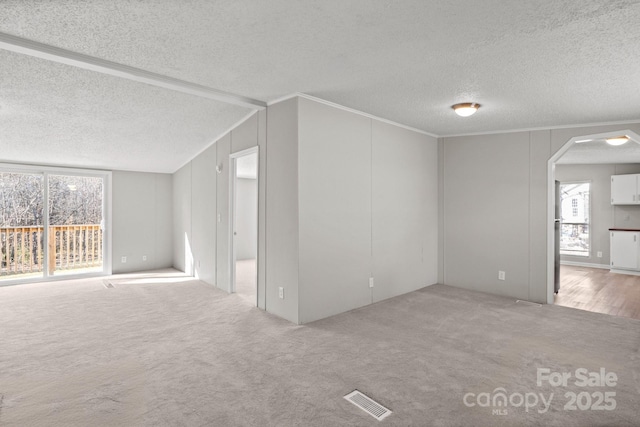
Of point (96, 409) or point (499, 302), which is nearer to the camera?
point (96, 409)

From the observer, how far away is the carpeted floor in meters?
2.07

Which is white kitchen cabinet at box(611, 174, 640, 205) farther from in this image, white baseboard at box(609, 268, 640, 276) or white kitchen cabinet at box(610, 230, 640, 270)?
white baseboard at box(609, 268, 640, 276)

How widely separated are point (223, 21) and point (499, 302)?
4.59 m

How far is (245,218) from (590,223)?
8221 millimetres

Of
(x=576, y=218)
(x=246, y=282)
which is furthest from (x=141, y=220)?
(x=576, y=218)

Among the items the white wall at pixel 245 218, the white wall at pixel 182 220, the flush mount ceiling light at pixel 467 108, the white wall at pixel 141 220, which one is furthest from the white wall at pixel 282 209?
the white wall at pixel 245 218

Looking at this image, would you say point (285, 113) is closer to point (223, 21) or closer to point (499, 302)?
point (223, 21)

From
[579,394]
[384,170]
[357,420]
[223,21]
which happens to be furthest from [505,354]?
[223,21]

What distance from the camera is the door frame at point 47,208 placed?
5527 mm

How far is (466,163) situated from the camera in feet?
17.2

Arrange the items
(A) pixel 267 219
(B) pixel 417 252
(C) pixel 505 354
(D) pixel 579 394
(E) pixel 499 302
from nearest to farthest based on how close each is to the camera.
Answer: (D) pixel 579 394 < (C) pixel 505 354 < (A) pixel 267 219 < (E) pixel 499 302 < (B) pixel 417 252

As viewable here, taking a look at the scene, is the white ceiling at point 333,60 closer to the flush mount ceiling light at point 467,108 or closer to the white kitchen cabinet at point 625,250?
the flush mount ceiling light at point 467,108

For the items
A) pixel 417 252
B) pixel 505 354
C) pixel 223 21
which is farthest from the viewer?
pixel 417 252

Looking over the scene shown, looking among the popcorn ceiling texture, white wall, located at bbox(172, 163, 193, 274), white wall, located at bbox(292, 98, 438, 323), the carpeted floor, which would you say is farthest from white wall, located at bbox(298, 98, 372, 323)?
white wall, located at bbox(172, 163, 193, 274)
